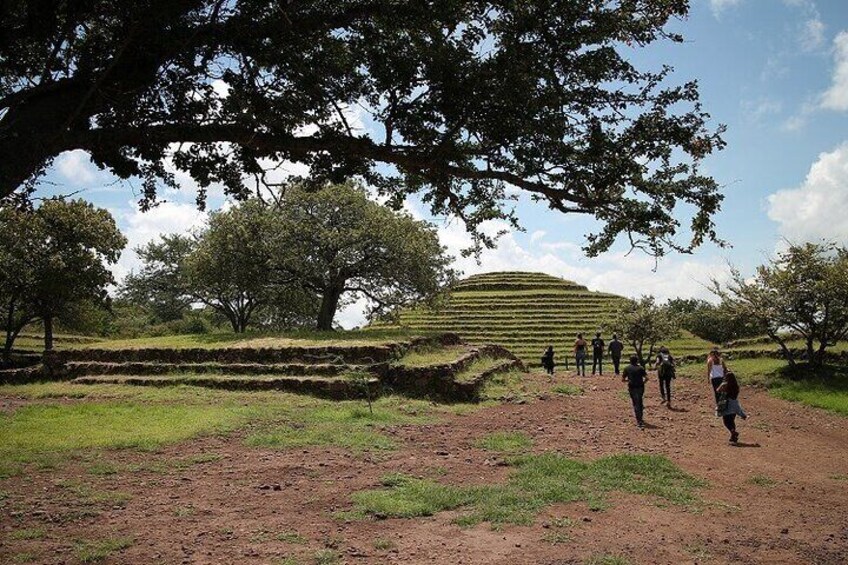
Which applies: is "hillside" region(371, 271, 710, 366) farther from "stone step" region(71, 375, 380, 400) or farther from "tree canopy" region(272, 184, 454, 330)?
"stone step" region(71, 375, 380, 400)

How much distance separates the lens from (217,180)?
8.39 m

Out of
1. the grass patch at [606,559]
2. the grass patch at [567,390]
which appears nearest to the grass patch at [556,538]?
the grass patch at [606,559]

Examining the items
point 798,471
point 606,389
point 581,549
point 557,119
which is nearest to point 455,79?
point 557,119

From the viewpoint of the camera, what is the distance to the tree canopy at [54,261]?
28.9m

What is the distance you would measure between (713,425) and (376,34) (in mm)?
11859

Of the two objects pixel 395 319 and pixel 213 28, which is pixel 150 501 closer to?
pixel 213 28

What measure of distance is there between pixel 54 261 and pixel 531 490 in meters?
28.9

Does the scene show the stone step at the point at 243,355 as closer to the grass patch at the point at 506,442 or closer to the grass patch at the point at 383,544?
the grass patch at the point at 506,442

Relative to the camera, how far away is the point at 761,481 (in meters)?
8.82

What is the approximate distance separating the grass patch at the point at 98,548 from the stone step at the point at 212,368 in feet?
38.3

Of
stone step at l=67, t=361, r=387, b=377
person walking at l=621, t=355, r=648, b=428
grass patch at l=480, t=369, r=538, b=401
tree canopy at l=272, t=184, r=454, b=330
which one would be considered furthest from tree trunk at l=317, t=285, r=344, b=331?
person walking at l=621, t=355, r=648, b=428

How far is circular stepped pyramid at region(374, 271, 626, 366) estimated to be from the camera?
39.4 meters

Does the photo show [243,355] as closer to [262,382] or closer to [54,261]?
[262,382]

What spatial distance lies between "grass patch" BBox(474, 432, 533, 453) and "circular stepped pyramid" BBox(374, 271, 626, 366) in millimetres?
22613
